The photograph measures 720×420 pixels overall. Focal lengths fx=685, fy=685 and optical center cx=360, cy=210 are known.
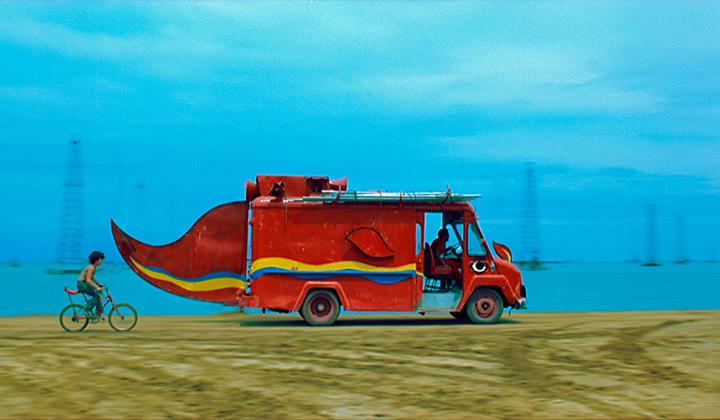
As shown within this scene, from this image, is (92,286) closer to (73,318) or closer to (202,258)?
(73,318)

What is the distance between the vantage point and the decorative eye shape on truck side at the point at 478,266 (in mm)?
14661

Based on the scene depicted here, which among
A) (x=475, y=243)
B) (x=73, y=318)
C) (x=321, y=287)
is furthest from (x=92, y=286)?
(x=475, y=243)

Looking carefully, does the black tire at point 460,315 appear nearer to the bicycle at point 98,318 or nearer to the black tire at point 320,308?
the black tire at point 320,308

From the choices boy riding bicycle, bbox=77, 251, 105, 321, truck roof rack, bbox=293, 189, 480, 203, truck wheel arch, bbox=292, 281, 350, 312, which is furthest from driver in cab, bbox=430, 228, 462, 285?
boy riding bicycle, bbox=77, 251, 105, 321

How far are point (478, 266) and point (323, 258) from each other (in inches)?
131

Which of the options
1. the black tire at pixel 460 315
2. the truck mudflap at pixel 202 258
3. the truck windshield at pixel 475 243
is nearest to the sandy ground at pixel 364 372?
the truck mudflap at pixel 202 258

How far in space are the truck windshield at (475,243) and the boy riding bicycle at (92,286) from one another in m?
7.53

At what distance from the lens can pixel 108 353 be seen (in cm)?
990

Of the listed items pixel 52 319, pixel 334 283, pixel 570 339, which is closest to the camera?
pixel 570 339

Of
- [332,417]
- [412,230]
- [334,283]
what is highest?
[412,230]

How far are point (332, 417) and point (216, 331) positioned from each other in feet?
23.2

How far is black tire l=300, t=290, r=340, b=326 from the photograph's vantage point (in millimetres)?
14391

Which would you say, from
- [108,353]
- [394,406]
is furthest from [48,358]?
[394,406]

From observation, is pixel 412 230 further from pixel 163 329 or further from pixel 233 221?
pixel 163 329
